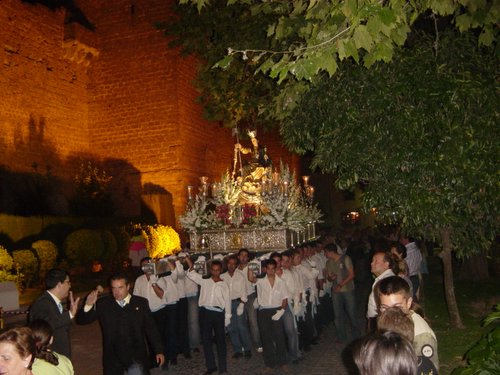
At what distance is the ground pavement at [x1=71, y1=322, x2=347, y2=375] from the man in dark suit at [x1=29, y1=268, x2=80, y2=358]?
9.39ft

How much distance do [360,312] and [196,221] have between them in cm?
408

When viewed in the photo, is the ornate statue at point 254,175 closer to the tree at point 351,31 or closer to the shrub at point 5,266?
the shrub at point 5,266

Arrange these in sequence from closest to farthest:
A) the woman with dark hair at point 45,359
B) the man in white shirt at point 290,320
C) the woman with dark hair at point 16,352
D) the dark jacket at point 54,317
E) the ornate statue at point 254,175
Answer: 1. the woman with dark hair at point 16,352
2. the woman with dark hair at point 45,359
3. the dark jacket at point 54,317
4. the man in white shirt at point 290,320
5. the ornate statue at point 254,175

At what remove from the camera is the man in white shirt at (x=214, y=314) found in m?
7.41

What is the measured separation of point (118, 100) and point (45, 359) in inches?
771

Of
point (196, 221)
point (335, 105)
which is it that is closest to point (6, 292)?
point (196, 221)

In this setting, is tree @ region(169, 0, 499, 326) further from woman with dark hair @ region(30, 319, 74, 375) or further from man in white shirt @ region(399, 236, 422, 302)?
woman with dark hair @ region(30, 319, 74, 375)

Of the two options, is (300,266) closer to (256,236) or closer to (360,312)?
(256,236)

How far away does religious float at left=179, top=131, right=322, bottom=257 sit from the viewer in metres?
10.8

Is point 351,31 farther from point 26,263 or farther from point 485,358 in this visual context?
point 26,263

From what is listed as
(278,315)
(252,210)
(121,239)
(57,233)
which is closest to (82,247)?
(57,233)

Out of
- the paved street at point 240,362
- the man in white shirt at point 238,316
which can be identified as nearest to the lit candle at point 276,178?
the man in white shirt at point 238,316

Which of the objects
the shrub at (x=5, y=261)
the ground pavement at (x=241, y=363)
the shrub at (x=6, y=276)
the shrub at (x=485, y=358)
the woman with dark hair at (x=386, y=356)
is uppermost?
the shrub at (x=5, y=261)

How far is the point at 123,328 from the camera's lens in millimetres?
5074
